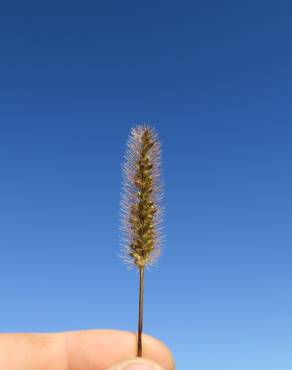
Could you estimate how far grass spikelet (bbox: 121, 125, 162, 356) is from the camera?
9.33m

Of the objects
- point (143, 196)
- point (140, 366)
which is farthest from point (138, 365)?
point (143, 196)

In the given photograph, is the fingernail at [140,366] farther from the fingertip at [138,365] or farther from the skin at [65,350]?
the skin at [65,350]

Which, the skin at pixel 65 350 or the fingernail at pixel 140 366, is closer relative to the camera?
the fingernail at pixel 140 366

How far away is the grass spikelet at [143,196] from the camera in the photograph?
30.6 ft

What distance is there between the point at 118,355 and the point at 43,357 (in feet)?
6.70

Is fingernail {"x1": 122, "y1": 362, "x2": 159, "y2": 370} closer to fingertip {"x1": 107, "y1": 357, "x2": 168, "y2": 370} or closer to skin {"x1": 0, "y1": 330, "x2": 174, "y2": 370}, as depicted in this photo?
fingertip {"x1": 107, "y1": 357, "x2": 168, "y2": 370}

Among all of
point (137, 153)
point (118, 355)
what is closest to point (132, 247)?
point (137, 153)

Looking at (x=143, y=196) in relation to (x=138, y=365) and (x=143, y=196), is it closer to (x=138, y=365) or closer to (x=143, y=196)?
(x=143, y=196)

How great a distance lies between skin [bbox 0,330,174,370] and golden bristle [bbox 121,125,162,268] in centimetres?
227

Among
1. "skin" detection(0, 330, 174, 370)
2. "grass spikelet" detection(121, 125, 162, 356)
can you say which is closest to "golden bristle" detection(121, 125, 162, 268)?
"grass spikelet" detection(121, 125, 162, 356)

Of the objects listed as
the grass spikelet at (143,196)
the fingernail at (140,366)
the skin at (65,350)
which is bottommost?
the fingernail at (140,366)

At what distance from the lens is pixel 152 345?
10000 millimetres

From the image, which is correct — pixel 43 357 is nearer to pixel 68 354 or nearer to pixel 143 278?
pixel 68 354

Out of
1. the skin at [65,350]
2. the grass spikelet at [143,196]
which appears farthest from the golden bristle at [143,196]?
the skin at [65,350]
